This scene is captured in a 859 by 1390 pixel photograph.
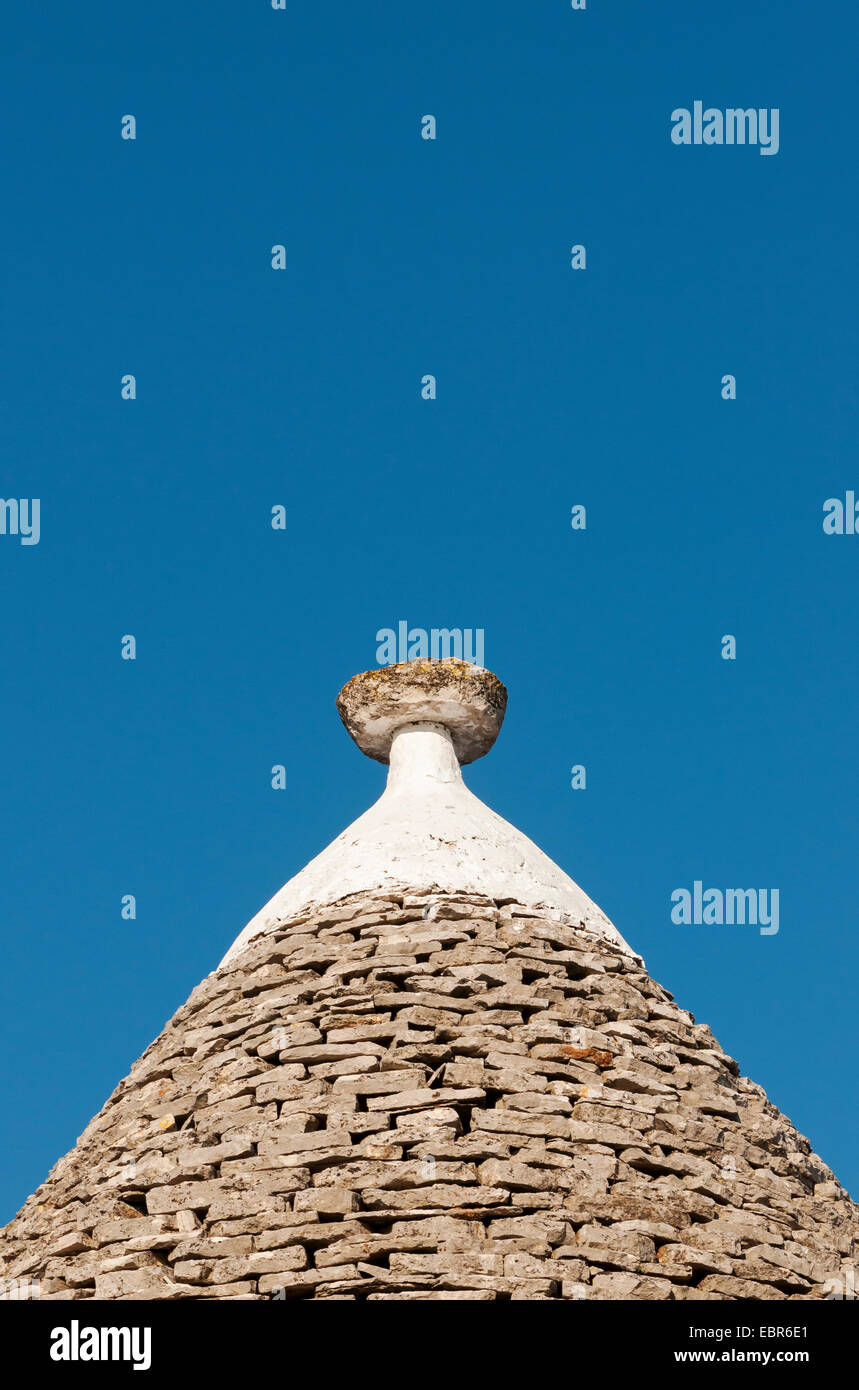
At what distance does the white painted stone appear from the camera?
11547 millimetres

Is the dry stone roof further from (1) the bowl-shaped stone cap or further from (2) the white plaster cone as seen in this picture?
(1) the bowl-shaped stone cap

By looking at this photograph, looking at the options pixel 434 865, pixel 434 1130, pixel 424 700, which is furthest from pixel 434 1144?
pixel 424 700

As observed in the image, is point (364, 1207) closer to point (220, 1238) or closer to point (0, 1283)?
point (220, 1238)

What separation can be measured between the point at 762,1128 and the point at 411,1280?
325 centimetres

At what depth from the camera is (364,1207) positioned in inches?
350

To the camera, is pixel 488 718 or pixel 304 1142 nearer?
pixel 304 1142

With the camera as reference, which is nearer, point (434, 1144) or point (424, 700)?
point (434, 1144)

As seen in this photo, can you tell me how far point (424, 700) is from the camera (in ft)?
43.5

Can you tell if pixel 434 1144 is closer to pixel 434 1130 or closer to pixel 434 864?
pixel 434 1130

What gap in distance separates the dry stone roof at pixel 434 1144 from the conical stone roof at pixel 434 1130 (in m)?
0.02

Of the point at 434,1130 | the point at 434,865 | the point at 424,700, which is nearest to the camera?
the point at 434,1130

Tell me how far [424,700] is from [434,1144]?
4.68 metres

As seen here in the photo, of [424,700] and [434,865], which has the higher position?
[424,700]
